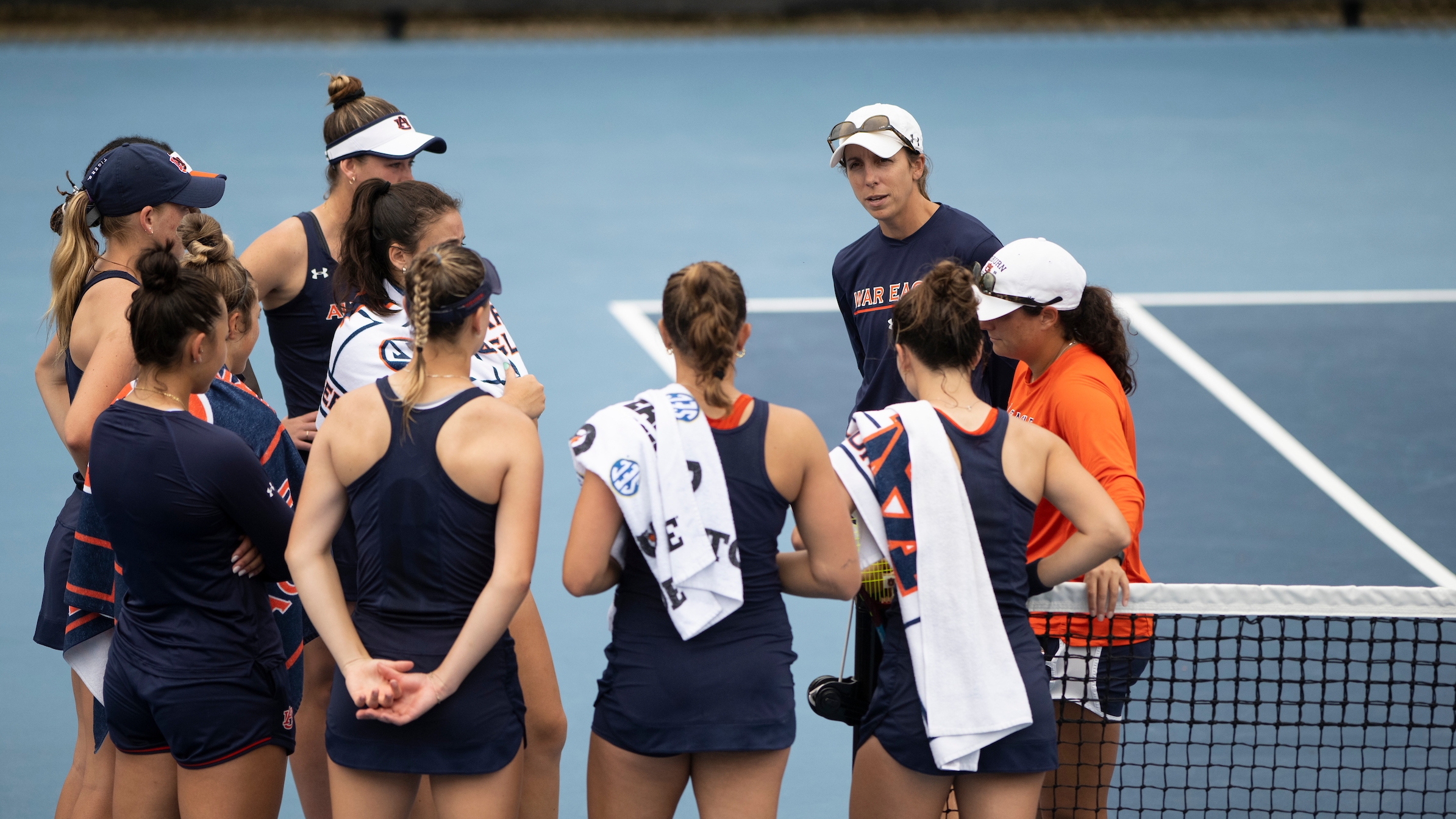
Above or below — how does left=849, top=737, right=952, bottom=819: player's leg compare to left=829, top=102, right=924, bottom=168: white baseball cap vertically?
below

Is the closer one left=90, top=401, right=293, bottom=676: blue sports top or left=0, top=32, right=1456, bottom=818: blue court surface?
left=90, top=401, right=293, bottom=676: blue sports top

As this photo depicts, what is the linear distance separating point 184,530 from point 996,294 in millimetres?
2138

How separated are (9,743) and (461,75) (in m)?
13.2

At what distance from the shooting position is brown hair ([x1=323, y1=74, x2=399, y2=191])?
4.73 meters

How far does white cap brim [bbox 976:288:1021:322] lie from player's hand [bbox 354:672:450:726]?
173 centimetres

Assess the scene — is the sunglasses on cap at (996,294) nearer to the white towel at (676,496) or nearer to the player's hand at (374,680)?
the white towel at (676,496)

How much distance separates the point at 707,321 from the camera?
312 cm

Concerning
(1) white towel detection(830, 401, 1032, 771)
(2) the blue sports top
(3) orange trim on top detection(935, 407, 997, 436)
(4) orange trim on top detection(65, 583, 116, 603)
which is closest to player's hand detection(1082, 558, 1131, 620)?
(1) white towel detection(830, 401, 1032, 771)

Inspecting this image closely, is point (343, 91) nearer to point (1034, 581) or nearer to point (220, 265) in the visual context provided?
point (220, 265)

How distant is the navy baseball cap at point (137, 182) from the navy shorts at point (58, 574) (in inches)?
32.0

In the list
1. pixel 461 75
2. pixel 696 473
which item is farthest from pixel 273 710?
pixel 461 75

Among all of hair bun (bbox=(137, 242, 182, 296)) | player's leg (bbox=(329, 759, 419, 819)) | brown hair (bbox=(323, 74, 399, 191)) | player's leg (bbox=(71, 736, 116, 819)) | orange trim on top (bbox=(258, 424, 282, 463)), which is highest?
brown hair (bbox=(323, 74, 399, 191))

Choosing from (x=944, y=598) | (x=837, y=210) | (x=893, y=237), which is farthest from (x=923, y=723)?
(x=837, y=210)

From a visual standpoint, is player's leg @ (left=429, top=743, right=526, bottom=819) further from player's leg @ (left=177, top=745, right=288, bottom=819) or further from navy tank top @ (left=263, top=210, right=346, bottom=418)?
navy tank top @ (left=263, top=210, right=346, bottom=418)
